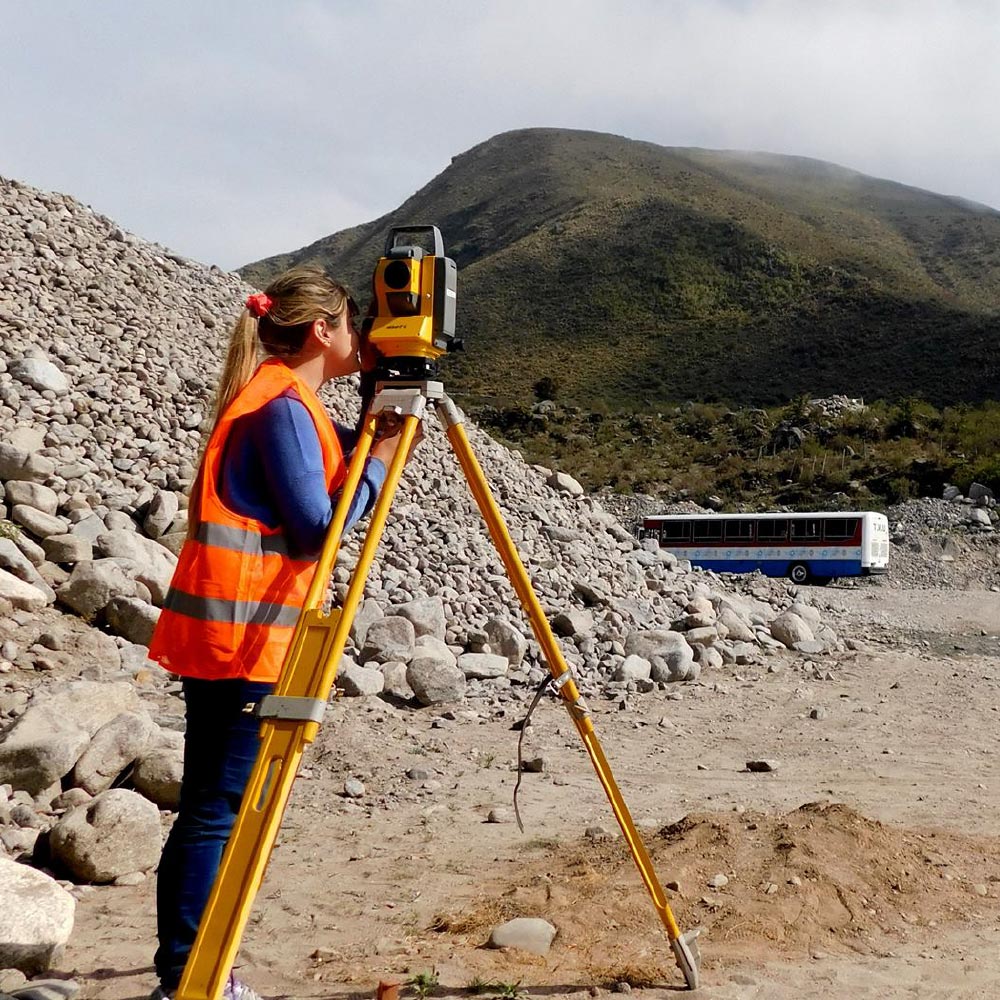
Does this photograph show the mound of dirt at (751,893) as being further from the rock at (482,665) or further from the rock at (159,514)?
the rock at (159,514)

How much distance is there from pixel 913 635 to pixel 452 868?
1122 cm

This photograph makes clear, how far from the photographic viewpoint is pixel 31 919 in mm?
3059

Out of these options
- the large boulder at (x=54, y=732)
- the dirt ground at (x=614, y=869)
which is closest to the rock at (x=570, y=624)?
the dirt ground at (x=614, y=869)

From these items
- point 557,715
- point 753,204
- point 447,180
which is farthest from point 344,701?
point 447,180

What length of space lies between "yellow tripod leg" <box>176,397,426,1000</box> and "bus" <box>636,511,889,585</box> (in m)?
22.0

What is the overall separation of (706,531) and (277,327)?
75.3ft

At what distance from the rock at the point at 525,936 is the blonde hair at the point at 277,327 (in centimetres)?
189

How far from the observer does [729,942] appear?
132 inches

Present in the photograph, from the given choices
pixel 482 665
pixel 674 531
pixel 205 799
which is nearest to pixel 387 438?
pixel 205 799

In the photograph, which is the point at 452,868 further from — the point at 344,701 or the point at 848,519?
the point at 848,519

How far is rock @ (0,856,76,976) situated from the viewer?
300 cm

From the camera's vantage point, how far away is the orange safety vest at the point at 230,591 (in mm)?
2273

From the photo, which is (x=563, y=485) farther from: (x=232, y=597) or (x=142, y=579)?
(x=232, y=597)

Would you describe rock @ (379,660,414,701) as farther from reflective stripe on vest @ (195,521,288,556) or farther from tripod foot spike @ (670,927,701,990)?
reflective stripe on vest @ (195,521,288,556)
